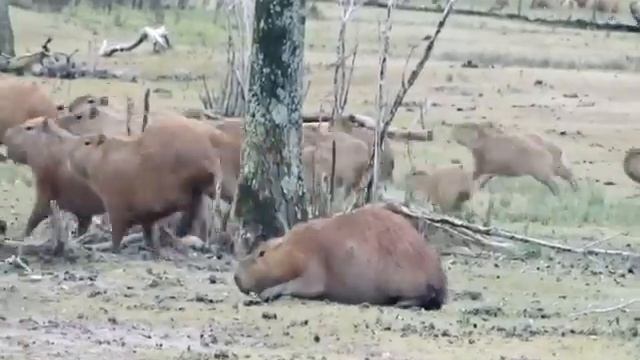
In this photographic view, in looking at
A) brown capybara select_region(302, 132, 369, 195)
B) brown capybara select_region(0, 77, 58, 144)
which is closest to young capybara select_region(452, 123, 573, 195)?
brown capybara select_region(302, 132, 369, 195)

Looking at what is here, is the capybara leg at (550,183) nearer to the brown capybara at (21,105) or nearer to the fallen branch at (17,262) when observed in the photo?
the brown capybara at (21,105)

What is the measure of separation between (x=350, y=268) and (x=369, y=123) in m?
4.61

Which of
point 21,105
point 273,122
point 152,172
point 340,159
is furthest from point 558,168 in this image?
point 152,172

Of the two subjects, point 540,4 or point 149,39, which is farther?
point 540,4

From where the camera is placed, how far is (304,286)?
8.13m

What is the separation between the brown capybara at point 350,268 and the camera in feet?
26.6

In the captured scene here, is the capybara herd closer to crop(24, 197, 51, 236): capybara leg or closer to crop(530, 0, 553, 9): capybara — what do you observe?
crop(24, 197, 51, 236): capybara leg

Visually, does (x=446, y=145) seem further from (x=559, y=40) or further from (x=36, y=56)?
(x=559, y=40)

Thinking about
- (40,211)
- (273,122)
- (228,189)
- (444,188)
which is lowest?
(444,188)

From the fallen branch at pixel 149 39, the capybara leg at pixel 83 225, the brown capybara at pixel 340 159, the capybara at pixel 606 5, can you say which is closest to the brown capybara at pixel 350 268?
the capybara leg at pixel 83 225

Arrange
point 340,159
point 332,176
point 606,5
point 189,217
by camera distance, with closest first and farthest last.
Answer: point 189,217 → point 332,176 → point 340,159 → point 606,5

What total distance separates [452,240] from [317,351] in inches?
Result: 143

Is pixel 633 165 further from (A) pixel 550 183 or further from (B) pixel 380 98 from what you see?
(B) pixel 380 98

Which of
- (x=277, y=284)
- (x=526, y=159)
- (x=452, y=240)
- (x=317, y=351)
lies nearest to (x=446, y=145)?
(x=526, y=159)
